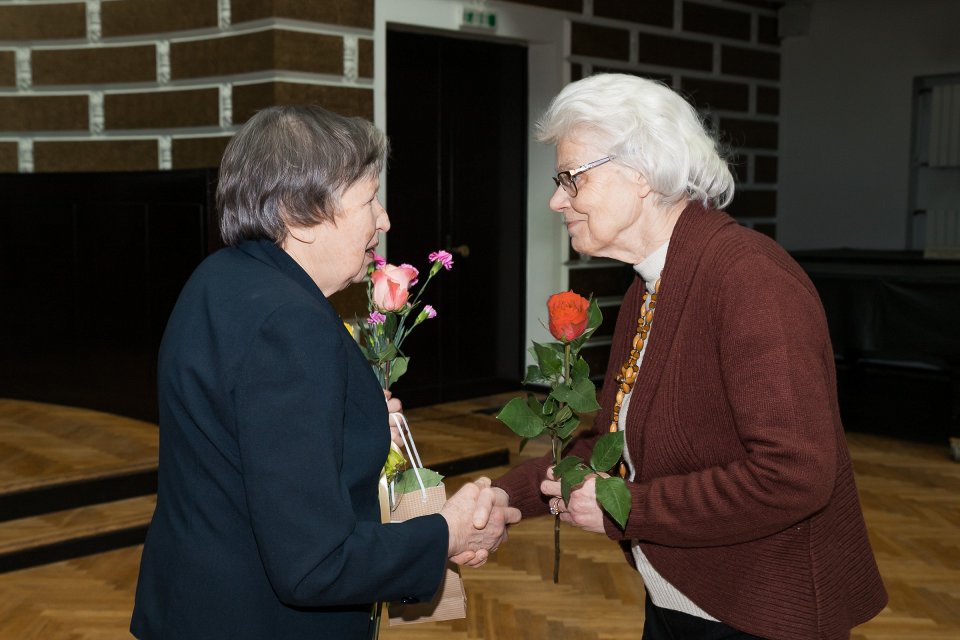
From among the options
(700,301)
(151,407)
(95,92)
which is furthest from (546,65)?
(700,301)

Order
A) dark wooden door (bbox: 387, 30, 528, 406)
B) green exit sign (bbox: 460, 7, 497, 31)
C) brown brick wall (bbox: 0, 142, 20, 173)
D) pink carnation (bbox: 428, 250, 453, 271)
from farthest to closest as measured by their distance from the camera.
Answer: dark wooden door (bbox: 387, 30, 528, 406)
green exit sign (bbox: 460, 7, 497, 31)
brown brick wall (bbox: 0, 142, 20, 173)
pink carnation (bbox: 428, 250, 453, 271)

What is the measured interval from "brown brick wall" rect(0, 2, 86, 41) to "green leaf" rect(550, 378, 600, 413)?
5266 mm

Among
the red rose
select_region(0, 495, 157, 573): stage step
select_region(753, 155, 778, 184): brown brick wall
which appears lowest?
select_region(0, 495, 157, 573): stage step

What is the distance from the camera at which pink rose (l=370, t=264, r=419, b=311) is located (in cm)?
166

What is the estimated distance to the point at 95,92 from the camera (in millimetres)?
6113

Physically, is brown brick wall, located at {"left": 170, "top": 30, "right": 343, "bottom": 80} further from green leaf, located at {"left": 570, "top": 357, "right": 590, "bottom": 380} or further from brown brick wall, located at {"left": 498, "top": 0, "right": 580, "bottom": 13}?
green leaf, located at {"left": 570, "top": 357, "right": 590, "bottom": 380}

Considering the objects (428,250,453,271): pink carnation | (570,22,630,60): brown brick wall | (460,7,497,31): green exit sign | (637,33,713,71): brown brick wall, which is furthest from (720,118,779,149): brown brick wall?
(428,250,453,271): pink carnation

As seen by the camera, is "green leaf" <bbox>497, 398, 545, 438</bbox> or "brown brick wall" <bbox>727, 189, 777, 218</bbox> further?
"brown brick wall" <bbox>727, 189, 777, 218</bbox>

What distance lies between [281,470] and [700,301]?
655 mm

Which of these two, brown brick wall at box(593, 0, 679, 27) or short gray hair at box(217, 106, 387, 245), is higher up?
brown brick wall at box(593, 0, 679, 27)

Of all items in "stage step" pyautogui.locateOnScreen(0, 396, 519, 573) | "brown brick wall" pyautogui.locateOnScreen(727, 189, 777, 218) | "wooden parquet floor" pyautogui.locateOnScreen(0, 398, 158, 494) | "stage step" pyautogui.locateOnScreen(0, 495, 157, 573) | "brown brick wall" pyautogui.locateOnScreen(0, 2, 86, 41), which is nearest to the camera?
"stage step" pyautogui.locateOnScreen(0, 495, 157, 573)

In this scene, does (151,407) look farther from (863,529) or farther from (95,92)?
(863,529)

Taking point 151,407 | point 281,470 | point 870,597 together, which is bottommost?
point 151,407

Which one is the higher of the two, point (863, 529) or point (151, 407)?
point (863, 529)
